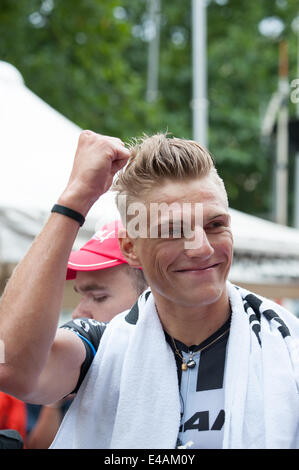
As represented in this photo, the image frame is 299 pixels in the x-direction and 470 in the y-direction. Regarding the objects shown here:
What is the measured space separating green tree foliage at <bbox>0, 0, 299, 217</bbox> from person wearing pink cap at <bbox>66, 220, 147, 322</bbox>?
7.57 meters

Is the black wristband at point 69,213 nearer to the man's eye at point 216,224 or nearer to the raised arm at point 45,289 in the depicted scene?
the raised arm at point 45,289

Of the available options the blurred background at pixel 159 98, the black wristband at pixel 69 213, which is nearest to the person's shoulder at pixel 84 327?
the black wristband at pixel 69 213

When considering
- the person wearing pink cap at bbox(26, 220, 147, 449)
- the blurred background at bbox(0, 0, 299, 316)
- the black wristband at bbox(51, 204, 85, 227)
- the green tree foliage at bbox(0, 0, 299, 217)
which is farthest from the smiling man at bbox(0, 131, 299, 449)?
the green tree foliage at bbox(0, 0, 299, 217)

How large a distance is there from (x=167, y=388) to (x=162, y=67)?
1709 centimetres

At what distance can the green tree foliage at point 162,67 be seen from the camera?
9.88m

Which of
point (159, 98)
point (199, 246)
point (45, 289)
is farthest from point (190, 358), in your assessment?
point (159, 98)

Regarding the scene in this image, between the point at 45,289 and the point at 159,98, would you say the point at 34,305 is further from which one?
the point at 159,98

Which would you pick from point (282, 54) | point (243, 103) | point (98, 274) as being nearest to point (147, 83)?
point (243, 103)

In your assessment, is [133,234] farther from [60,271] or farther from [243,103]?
[243,103]

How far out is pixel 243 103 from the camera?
16688mm

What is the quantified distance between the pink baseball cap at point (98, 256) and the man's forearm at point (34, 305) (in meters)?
0.84

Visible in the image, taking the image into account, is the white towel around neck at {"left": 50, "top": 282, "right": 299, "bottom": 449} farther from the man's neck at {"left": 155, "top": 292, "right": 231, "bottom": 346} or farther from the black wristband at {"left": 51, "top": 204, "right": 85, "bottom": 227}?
the black wristband at {"left": 51, "top": 204, "right": 85, "bottom": 227}

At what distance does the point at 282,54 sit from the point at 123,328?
1458 centimetres

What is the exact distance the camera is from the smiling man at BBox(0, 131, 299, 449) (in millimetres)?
1614
